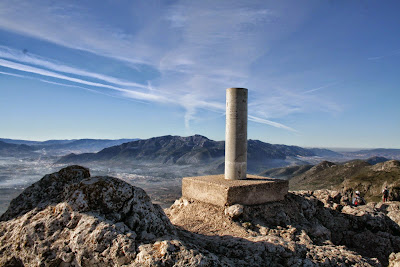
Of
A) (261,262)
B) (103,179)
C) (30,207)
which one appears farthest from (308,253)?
(30,207)

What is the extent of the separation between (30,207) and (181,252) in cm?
427

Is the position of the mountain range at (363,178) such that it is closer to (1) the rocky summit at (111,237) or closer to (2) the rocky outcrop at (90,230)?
(1) the rocky summit at (111,237)

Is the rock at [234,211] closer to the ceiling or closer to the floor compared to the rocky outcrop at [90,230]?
closer to the floor

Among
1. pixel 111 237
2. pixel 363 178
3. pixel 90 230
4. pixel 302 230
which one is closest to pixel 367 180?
pixel 363 178

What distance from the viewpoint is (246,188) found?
11.7 meters

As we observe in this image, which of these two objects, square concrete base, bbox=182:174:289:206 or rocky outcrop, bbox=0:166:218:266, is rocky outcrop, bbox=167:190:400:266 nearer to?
square concrete base, bbox=182:174:289:206

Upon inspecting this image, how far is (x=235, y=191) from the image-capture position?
456 inches

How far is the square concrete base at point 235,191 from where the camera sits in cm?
1160

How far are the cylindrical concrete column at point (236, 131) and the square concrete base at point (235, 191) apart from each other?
23.8 inches

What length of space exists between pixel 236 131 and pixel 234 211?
3.70m

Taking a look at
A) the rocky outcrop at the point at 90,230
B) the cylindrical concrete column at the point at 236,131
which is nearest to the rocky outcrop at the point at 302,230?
the rocky outcrop at the point at 90,230

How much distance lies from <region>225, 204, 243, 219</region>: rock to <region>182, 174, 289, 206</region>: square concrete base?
0.30 m

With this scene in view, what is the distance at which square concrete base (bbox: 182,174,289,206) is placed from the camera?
1160 cm

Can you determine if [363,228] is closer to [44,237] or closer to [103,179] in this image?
[103,179]
